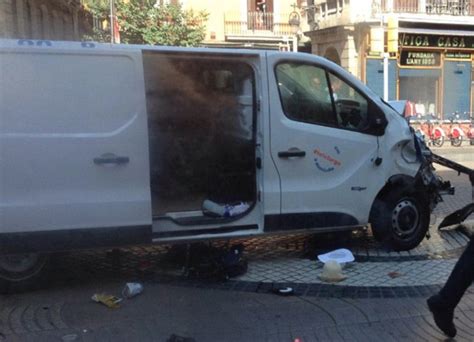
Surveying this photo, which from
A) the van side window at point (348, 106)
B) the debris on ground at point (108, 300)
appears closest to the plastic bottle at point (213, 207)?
the debris on ground at point (108, 300)

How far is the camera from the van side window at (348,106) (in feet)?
19.2

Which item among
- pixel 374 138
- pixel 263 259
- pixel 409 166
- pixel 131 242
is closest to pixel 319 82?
pixel 374 138

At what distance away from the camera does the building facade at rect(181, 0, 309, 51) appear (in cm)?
2747

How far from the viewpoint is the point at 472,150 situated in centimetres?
1866

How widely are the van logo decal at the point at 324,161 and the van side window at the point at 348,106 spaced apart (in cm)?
38

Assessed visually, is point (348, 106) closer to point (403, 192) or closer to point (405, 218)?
point (403, 192)

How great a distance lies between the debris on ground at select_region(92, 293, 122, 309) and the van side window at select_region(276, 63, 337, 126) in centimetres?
232

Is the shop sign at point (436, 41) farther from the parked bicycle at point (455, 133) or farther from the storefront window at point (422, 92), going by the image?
the parked bicycle at point (455, 133)

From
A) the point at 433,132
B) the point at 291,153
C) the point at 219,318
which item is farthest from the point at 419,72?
the point at 219,318

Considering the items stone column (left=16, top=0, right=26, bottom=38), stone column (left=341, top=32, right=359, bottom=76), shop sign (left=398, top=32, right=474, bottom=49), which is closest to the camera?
stone column (left=16, top=0, right=26, bottom=38)

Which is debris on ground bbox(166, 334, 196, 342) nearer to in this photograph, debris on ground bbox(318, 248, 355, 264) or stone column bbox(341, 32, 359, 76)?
debris on ground bbox(318, 248, 355, 264)

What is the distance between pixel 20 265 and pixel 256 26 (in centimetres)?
2448

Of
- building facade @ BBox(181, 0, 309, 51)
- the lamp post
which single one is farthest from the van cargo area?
building facade @ BBox(181, 0, 309, 51)

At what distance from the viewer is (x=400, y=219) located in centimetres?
612
